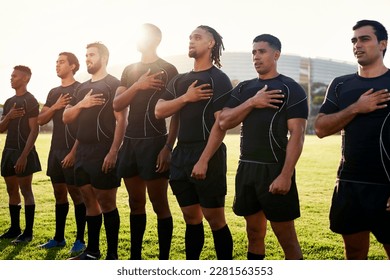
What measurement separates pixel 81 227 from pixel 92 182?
33.5 inches

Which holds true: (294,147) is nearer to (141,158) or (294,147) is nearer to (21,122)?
(141,158)

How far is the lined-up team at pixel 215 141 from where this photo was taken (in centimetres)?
269

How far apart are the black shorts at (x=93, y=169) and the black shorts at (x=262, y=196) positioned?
133 cm

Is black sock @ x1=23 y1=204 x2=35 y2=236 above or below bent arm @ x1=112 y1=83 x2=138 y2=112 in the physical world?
below

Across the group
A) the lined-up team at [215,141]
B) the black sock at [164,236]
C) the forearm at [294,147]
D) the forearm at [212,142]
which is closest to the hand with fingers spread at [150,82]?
the lined-up team at [215,141]

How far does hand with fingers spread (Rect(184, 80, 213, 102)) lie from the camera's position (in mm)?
3172

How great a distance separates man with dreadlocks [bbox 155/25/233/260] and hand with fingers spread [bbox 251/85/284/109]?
14.1 inches

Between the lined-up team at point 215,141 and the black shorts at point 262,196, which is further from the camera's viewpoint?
the black shorts at point 262,196

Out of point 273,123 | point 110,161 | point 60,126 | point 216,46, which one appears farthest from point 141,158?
point 60,126

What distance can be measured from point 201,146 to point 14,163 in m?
2.85

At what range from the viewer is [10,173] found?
207 inches

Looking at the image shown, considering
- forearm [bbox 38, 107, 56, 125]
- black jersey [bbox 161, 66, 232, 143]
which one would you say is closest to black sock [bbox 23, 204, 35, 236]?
forearm [bbox 38, 107, 56, 125]

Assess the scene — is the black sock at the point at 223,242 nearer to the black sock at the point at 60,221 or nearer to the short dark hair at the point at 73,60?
the black sock at the point at 60,221

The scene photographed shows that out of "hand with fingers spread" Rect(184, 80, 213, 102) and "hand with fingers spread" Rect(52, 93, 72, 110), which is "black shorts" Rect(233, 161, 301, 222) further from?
"hand with fingers spread" Rect(52, 93, 72, 110)
